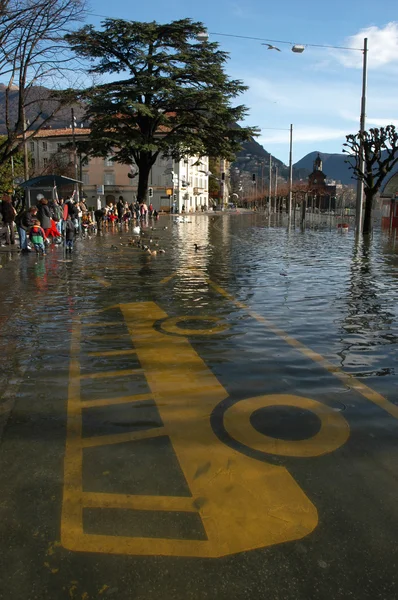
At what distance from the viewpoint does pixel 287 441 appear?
3.65 m

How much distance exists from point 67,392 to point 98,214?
26.7 metres

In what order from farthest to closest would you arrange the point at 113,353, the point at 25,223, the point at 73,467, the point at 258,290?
the point at 25,223
the point at 258,290
the point at 113,353
the point at 73,467

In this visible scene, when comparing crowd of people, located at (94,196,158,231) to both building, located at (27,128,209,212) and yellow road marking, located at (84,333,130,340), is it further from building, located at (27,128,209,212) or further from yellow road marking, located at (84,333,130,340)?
building, located at (27,128,209,212)

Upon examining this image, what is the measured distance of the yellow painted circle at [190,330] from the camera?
677 cm

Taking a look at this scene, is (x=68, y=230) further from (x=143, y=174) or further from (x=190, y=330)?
(x=143, y=174)

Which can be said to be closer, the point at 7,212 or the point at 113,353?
the point at 113,353

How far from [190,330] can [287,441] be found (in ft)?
11.0

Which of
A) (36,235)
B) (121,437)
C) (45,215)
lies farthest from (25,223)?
(121,437)

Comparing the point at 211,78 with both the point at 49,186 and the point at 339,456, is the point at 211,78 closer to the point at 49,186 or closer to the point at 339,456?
the point at 49,186

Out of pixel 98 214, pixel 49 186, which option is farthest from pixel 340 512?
pixel 98 214

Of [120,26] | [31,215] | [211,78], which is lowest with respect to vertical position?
[31,215]

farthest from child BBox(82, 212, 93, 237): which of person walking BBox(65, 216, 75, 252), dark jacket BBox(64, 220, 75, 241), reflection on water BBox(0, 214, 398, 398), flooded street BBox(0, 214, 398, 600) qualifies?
flooded street BBox(0, 214, 398, 600)

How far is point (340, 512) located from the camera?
2.80 m

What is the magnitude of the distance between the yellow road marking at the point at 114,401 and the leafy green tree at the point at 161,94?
34053 millimetres
